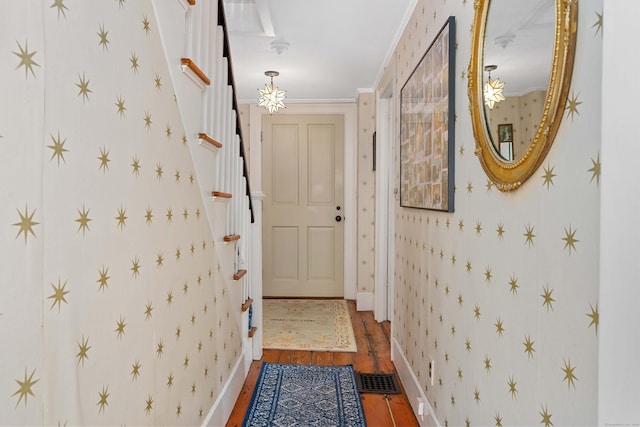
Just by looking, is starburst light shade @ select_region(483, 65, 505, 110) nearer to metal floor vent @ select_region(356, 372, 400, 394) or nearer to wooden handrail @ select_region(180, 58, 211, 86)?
wooden handrail @ select_region(180, 58, 211, 86)

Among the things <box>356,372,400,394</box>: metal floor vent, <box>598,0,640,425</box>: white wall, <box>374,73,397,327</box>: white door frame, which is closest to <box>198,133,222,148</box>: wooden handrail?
<box>598,0,640,425</box>: white wall

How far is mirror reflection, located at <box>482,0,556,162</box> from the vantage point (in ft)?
3.23

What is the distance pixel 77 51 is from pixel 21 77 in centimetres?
19

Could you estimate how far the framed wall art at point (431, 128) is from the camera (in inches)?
66.7

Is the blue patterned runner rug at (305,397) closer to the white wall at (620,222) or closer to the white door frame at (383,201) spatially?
the white door frame at (383,201)

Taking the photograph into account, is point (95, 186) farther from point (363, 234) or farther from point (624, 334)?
point (363, 234)

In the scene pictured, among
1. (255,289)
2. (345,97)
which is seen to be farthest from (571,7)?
(345,97)

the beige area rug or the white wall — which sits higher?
the white wall

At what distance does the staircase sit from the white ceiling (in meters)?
0.68

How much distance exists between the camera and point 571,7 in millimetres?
859

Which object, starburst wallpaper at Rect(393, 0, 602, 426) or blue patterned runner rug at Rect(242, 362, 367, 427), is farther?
blue patterned runner rug at Rect(242, 362, 367, 427)

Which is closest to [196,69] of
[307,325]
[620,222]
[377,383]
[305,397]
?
[620,222]

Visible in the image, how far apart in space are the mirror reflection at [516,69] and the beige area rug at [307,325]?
2378 mm

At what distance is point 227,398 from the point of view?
2.13 m
